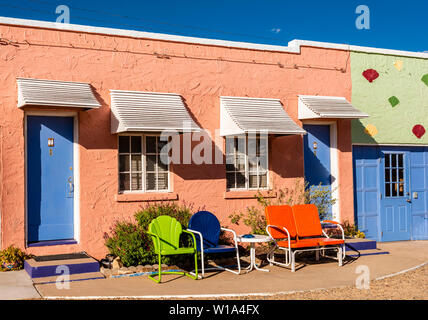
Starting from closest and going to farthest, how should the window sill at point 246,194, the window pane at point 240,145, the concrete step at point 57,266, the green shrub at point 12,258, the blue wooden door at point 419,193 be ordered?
the concrete step at point 57,266 < the green shrub at point 12,258 < the window sill at point 246,194 < the window pane at point 240,145 < the blue wooden door at point 419,193

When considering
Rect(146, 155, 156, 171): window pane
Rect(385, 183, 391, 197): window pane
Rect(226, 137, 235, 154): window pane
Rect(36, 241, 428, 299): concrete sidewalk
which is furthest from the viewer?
Rect(385, 183, 391, 197): window pane

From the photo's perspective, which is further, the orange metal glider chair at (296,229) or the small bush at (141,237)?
the orange metal glider chair at (296,229)

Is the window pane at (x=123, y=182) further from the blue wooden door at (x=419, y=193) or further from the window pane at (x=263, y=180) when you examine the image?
the blue wooden door at (x=419, y=193)

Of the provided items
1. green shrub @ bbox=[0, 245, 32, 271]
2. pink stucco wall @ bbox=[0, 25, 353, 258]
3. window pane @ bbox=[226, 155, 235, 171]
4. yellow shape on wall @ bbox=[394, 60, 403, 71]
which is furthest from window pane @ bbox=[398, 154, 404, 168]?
green shrub @ bbox=[0, 245, 32, 271]

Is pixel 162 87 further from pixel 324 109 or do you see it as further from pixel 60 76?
pixel 324 109

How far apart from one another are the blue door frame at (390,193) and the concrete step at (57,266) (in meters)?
6.09

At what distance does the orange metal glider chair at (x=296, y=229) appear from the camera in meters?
9.21

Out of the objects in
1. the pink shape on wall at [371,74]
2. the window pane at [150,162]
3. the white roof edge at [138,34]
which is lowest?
the window pane at [150,162]

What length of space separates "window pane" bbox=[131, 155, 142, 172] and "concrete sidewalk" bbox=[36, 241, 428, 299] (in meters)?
2.16

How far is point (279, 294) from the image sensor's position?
7191mm

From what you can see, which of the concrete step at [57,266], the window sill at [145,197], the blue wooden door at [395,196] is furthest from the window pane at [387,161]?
the concrete step at [57,266]

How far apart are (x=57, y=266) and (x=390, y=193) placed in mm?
7583

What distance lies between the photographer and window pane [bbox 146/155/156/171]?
9859 millimetres

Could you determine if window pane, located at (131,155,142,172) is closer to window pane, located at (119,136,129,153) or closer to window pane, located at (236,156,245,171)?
window pane, located at (119,136,129,153)
